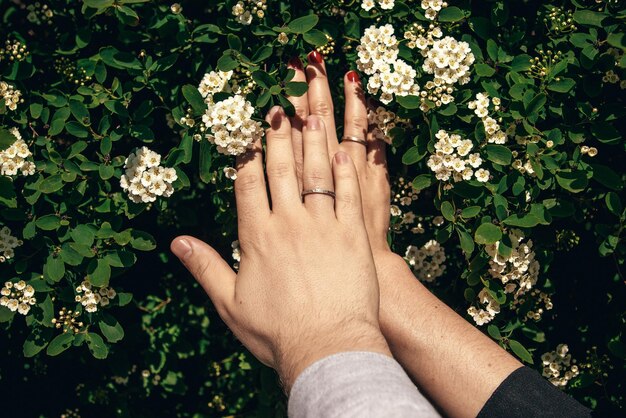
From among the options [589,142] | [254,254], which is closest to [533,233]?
[589,142]

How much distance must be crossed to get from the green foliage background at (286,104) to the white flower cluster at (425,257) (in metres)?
0.12

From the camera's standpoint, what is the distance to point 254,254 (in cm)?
236

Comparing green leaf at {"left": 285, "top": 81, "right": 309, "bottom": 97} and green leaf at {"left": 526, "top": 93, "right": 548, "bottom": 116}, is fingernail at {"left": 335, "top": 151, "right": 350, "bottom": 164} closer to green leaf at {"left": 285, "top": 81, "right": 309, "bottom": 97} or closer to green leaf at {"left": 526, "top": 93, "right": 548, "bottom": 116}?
green leaf at {"left": 285, "top": 81, "right": 309, "bottom": 97}

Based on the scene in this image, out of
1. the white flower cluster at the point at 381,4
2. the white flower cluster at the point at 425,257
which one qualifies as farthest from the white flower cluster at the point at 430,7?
the white flower cluster at the point at 425,257

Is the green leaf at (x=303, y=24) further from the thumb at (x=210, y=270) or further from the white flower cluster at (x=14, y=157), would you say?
the white flower cluster at (x=14, y=157)

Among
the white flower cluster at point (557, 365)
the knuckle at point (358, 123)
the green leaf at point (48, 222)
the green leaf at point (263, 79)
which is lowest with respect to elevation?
the white flower cluster at point (557, 365)

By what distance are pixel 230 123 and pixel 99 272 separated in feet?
2.82

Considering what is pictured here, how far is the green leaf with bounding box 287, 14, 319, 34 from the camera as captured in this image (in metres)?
2.40

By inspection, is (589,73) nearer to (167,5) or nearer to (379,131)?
(379,131)

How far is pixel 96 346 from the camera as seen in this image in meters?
2.52

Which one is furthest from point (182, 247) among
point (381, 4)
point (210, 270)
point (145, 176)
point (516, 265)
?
point (516, 265)

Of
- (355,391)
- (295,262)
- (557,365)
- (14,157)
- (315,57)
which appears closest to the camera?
(355,391)

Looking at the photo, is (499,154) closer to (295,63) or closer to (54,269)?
(295,63)

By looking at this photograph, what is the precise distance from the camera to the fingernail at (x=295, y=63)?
2.55 metres
